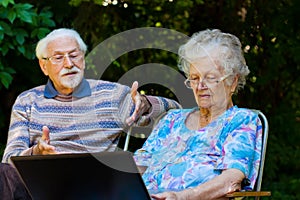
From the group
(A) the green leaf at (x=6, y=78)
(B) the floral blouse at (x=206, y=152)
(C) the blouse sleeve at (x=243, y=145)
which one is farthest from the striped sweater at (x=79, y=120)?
(A) the green leaf at (x=6, y=78)

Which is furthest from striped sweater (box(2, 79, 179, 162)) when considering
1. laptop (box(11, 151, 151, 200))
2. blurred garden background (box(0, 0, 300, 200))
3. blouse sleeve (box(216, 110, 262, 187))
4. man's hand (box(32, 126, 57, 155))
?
blurred garden background (box(0, 0, 300, 200))

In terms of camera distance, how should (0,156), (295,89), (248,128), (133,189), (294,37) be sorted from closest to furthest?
1. (133,189)
2. (248,128)
3. (0,156)
4. (294,37)
5. (295,89)

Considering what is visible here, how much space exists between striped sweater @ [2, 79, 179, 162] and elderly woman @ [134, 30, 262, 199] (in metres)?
0.32

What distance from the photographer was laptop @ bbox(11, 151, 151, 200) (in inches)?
94.6

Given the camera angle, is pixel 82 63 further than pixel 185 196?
Yes

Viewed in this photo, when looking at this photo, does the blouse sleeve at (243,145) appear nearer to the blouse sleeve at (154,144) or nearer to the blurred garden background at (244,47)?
the blouse sleeve at (154,144)

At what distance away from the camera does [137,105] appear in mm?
3389

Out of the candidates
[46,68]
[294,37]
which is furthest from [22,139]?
[294,37]

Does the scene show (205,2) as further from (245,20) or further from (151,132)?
(151,132)

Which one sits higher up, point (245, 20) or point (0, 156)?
point (245, 20)

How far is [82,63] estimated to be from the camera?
3.56m

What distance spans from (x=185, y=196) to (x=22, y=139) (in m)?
1.09

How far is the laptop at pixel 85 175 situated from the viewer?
2.40 m

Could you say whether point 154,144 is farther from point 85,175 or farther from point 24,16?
point 24,16
